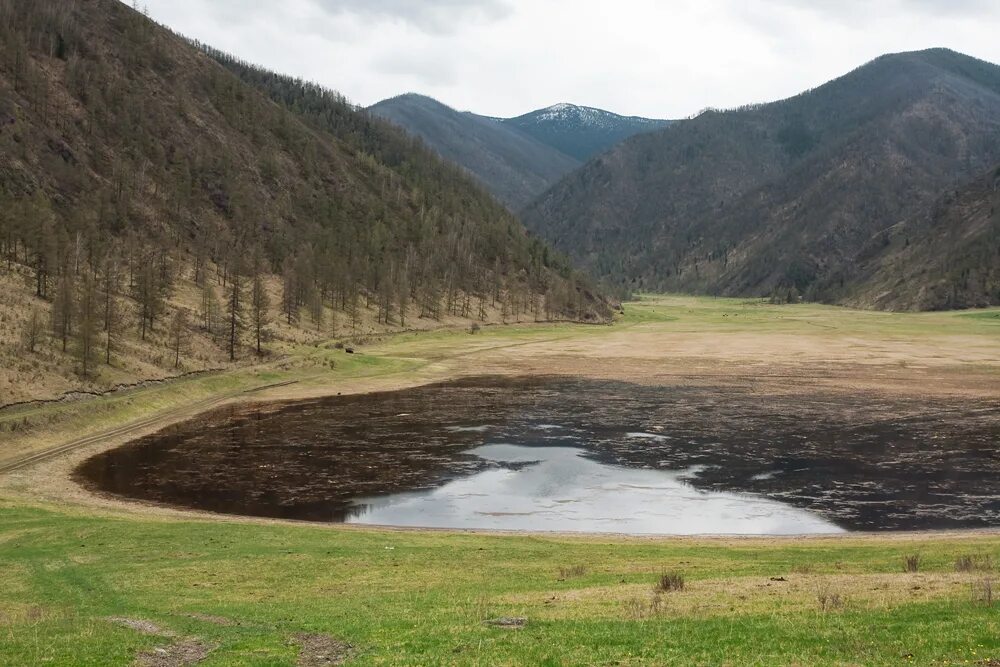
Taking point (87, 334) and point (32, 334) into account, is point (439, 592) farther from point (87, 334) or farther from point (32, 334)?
point (32, 334)

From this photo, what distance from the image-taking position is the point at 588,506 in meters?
47.1

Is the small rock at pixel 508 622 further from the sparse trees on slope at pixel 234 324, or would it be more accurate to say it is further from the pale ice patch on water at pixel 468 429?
the sparse trees on slope at pixel 234 324

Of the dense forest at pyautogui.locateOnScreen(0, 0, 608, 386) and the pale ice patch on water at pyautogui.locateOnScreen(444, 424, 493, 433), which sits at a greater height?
the dense forest at pyautogui.locateOnScreen(0, 0, 608, 386)

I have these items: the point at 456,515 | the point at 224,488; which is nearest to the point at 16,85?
the point at 224,488

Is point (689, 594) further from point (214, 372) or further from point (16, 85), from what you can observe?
point (16, 85)

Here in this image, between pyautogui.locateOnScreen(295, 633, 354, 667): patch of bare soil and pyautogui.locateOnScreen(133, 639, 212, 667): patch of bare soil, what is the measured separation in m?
2.21

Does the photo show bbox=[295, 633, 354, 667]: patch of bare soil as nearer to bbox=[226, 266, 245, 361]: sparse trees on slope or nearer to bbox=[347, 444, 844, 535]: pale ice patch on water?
bbox=[347, 444, 844, 535]: pale ice patch on water

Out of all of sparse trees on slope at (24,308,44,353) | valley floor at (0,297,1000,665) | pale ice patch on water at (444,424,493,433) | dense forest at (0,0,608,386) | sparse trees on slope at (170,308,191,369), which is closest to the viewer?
valley floor at (0,297,1000,665)

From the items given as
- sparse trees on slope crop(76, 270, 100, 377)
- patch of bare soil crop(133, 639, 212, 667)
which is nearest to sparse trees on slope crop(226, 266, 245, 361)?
sparse trees on slope crop(76, 270, 100, 377)

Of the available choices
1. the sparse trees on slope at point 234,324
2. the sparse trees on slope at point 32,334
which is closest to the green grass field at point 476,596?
the sparse trees on slope at point 32,334

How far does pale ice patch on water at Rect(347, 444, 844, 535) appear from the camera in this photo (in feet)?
141

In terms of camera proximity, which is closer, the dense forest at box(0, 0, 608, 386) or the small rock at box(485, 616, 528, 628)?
the small rock at box(485, 616, 528, 628)

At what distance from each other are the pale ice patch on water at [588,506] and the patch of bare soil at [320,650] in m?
22.0

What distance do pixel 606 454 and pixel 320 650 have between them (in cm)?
4271
